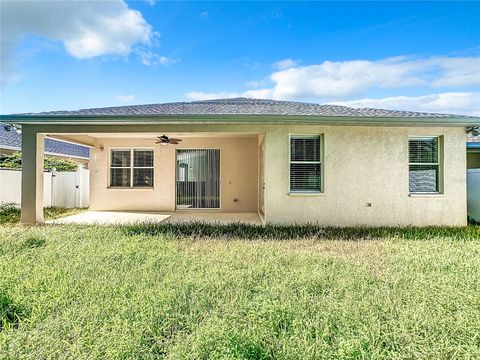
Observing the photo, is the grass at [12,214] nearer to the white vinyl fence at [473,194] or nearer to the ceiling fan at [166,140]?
the ceiling fan at [166,140]

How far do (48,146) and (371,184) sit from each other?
20522 millimetres

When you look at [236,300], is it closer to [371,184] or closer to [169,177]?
[371,184]

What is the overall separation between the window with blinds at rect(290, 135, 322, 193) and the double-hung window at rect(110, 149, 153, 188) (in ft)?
21.1

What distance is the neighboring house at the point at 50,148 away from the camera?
15.8m

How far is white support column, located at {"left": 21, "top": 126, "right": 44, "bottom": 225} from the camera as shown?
8.34 meters

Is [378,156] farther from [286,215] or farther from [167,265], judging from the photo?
[167,265]

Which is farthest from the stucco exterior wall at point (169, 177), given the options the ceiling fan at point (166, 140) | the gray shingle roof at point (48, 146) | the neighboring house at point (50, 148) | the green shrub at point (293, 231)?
the gray shingle roof at point (48, 146)

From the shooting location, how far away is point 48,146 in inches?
Result: 763

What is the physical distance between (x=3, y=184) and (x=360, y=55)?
1860 cm

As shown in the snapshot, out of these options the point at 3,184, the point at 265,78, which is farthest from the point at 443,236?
the point at 265,78

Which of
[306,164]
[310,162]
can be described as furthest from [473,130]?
[306,164]

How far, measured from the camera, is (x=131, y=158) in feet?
39.4

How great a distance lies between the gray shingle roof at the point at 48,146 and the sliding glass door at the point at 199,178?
874cm

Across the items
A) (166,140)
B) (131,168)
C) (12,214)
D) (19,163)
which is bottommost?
(12,214)
